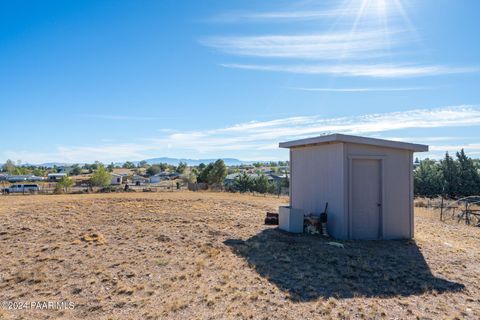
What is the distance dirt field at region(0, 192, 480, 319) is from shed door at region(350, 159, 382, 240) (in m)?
0.67

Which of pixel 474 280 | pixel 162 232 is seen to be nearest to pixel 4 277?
pixel 162 232

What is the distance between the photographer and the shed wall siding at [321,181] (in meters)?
7.73

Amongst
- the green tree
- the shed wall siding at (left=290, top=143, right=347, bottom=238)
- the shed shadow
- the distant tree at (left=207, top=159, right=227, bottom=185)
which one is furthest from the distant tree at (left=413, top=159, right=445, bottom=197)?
the shed shadow

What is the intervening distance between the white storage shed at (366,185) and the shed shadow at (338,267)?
540 millimetres

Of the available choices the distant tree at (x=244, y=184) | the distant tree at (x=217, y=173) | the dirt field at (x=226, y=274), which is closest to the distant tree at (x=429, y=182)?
the distant tree at (x=244, y=184)

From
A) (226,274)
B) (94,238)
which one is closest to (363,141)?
(226,274)

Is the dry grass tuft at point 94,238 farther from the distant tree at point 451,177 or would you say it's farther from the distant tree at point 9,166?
the distant tree at point 9,166

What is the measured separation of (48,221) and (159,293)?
645 cm

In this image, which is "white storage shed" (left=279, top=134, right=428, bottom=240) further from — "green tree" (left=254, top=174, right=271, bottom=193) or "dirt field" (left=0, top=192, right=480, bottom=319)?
"green tree" (left=254, top=174, right=271, bottom=193)

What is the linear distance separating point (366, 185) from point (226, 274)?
435cm

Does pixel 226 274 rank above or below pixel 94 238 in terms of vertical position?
below

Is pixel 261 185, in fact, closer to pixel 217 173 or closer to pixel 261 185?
pixel 261 185

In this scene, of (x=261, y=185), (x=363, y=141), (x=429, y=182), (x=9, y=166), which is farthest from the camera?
(x=9, y=166)

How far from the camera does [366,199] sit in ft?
26.0
